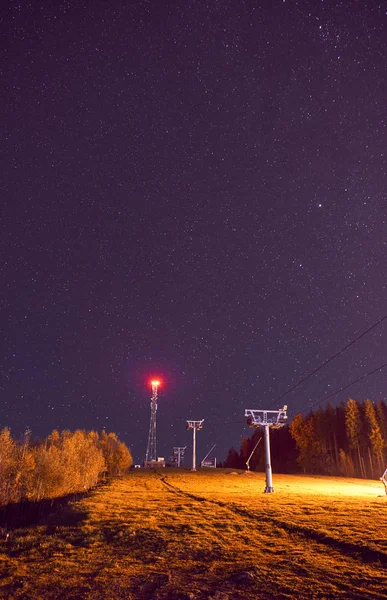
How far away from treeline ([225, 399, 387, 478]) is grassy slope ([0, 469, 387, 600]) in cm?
6380

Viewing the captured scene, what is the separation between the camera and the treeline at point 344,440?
75938 millimetres

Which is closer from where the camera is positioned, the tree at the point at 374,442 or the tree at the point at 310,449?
the tree at the point at 374,442

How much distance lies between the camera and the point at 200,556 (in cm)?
1098

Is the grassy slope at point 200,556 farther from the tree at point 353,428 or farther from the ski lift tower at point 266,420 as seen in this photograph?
the tree at point 353,428

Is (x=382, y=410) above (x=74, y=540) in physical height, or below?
above

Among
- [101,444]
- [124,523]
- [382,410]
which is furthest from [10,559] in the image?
[382,410]

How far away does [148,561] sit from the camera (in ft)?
34.8

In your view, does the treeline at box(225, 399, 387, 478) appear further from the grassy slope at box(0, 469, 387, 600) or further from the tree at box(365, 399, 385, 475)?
the grassy slope at box(0, 469, 387, 600)

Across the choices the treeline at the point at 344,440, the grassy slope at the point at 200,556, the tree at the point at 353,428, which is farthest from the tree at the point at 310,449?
the grassy slope at the point at 200,556

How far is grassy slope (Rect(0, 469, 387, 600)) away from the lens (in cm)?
847

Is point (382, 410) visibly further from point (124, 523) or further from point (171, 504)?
point (124, 523)

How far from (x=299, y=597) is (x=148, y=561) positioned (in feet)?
14.5

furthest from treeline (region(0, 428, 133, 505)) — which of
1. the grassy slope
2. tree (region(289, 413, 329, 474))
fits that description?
tree (region(289, 413, 329, 474))

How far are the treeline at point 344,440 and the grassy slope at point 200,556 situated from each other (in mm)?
63802
